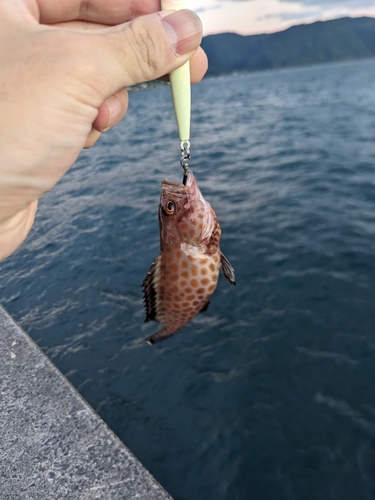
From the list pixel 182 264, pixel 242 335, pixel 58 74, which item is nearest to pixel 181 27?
pixel 58 74

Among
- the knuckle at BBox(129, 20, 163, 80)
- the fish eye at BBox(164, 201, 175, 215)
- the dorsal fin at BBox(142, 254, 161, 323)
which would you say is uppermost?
the knuckle at BBox(129, 20, 163, 80)

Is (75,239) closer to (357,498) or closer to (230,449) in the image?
(230,449)

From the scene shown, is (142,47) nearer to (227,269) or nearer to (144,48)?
(144,48)

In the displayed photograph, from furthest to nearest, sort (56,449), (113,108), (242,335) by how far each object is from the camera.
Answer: (242,335) < (56,449) < (113,108)

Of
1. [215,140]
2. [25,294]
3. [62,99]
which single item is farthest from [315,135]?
[62,99]

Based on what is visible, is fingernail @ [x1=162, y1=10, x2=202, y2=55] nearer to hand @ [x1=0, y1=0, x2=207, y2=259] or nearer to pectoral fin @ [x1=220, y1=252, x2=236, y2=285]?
hand @ [x1=0, y1=0, x2=207, y2=259]

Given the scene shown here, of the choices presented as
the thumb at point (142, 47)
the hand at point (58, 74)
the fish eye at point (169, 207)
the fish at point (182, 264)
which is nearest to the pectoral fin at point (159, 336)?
the fish at point (182, 264)

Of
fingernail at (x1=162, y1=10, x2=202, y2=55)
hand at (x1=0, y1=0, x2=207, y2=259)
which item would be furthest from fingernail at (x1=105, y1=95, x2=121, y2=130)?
fingernail at (x1=162, y1=10, x2=202, y2=55)
